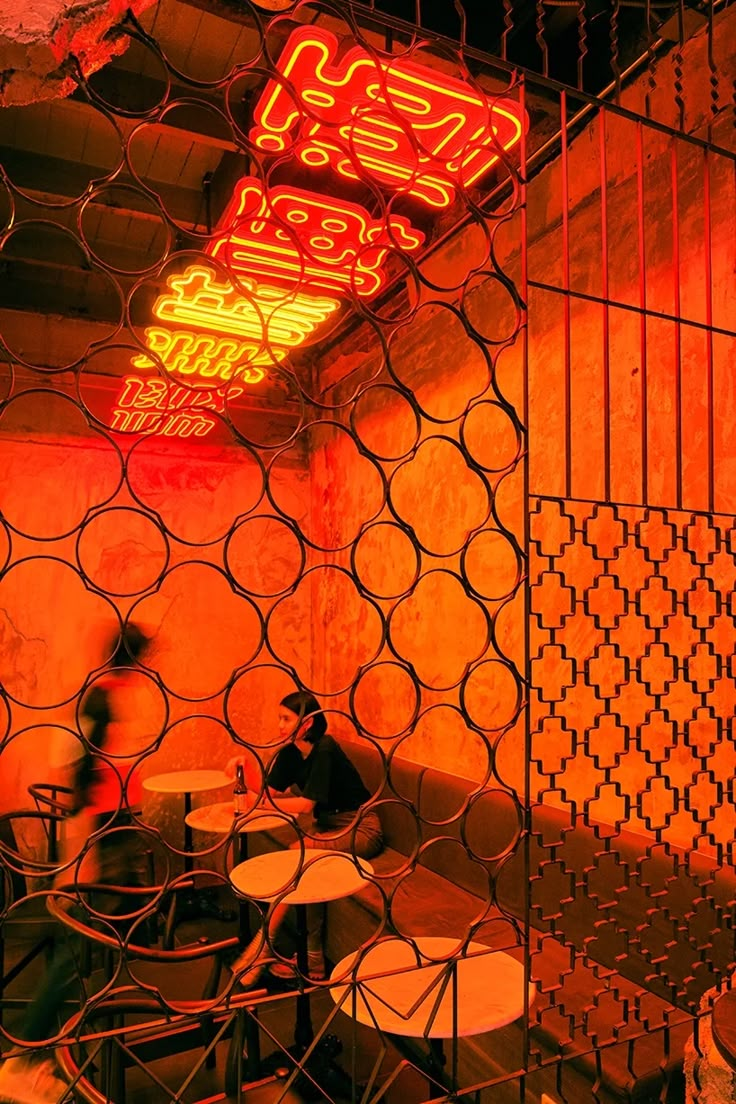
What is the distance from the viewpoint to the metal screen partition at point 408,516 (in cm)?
160

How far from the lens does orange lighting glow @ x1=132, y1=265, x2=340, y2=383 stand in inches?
145

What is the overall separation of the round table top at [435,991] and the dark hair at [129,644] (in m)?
0.78

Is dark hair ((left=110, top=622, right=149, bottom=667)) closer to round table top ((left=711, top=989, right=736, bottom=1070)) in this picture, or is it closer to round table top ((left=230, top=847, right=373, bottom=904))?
round table top ((left=230, top=847, right=373, bottom=904))

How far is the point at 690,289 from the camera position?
2836 mm

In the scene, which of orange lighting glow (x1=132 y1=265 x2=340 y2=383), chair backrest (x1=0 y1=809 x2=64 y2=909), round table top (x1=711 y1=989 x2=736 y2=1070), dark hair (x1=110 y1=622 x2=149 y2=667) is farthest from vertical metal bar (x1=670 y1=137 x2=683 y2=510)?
orange lighting glow (x1=132 y1=265 x2=340 y2=383)

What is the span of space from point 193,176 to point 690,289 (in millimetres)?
3002

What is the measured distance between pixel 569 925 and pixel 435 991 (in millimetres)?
1366

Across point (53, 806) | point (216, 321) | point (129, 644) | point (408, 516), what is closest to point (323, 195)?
point (216, 321)

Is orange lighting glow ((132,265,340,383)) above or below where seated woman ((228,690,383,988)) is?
above

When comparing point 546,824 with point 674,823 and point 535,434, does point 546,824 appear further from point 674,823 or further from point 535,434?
point 535,434

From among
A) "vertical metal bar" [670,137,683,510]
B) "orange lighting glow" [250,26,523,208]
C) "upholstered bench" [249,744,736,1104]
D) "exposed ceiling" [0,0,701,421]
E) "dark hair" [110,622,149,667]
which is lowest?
"upholstered bench" [249,744,736,1104]

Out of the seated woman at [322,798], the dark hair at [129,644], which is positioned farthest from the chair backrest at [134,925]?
the seated woman at [322,798]

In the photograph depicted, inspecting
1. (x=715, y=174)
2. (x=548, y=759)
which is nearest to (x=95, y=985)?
(x=548, y=759)

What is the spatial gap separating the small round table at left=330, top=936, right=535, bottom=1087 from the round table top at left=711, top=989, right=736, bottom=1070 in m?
Result: 0.39
